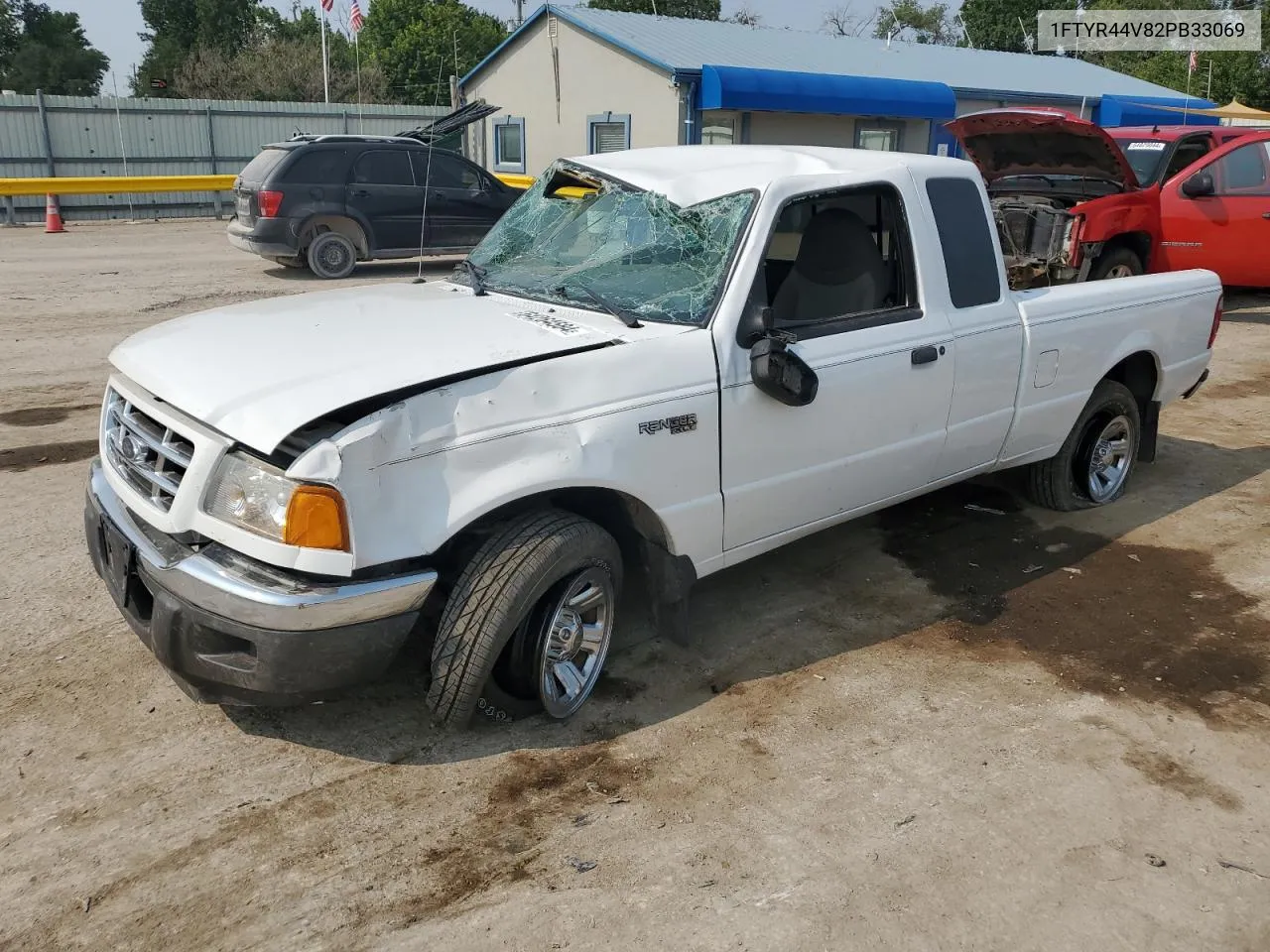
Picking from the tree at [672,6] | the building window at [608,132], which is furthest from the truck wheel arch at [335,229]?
the tree at [672,6]

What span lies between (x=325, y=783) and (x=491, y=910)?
80 centimetres

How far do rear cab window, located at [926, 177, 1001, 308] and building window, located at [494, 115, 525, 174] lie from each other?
69.4 ft

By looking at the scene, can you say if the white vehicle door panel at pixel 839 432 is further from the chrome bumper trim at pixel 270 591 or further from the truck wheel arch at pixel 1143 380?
the truck wheel arch at pixel 1143 380

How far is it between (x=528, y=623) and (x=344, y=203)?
11.6 metres

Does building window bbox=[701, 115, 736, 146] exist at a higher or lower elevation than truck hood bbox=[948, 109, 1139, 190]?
higher

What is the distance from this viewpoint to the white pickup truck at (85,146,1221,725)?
304cm

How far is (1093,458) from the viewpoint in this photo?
19.5ft

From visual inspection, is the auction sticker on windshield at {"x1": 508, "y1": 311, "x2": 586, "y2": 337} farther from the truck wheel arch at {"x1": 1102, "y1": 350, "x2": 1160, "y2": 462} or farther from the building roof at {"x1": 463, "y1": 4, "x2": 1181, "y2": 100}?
the building roof at {"x1": 463, "y1": 4, "x2": 1181, "y2": 100}

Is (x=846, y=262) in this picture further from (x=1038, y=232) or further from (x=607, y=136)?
(x=607, y=136)

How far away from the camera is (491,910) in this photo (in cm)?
281

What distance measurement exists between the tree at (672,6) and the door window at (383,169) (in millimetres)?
43713

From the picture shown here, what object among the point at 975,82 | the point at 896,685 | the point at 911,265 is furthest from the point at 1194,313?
the point at 975,82

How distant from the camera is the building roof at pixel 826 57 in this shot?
69.8 feet

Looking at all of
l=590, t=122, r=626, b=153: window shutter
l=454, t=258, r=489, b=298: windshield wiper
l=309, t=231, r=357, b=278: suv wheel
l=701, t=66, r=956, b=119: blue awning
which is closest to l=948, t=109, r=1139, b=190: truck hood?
l=454, t=258, r=489, b=298: windshield wiper
